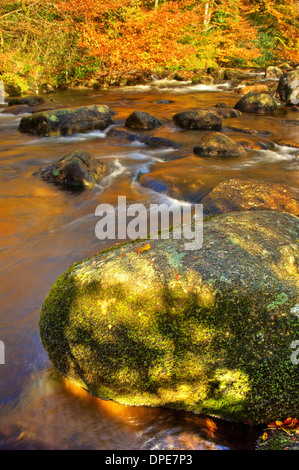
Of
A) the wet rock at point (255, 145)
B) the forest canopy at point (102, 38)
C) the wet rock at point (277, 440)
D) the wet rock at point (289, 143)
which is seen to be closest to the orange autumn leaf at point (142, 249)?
the wet rock at point (277, 440)

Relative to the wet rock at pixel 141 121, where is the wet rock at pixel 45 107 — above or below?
above

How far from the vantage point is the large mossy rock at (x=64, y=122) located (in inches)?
369

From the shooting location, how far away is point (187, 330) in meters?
2.14

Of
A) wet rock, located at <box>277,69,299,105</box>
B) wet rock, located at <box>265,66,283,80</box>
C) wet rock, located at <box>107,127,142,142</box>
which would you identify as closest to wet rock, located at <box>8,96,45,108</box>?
wet rock, located at <box>107,127,142,142</box>

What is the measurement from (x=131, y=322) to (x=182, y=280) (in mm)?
460

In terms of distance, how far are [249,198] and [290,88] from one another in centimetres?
1124

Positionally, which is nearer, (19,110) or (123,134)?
(123,134)

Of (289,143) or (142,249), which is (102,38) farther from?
(142,249)

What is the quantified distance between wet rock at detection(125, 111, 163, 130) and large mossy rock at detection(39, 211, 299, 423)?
820 centimetres

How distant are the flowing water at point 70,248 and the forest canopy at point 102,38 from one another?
22.6 ft

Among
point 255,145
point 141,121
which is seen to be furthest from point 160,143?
point 255,145

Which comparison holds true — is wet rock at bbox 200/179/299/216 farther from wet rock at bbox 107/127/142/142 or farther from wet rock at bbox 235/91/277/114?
wet rock at bbox 235/91/277/114

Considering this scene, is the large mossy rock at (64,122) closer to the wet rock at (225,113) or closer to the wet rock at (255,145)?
the wet rock at (225,113)

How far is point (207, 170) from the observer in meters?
6.71
